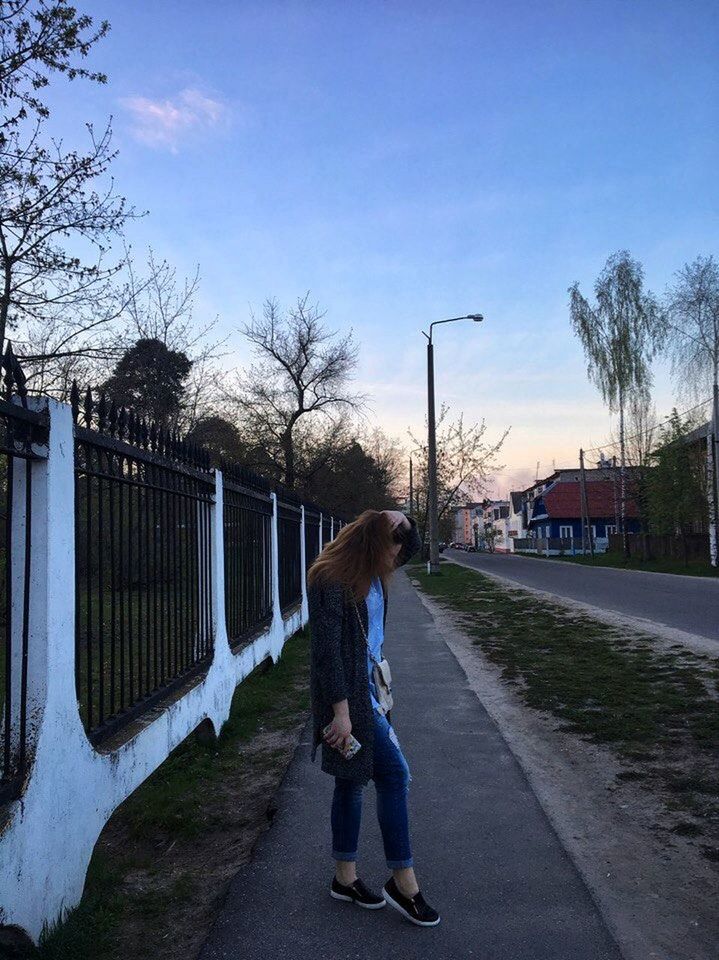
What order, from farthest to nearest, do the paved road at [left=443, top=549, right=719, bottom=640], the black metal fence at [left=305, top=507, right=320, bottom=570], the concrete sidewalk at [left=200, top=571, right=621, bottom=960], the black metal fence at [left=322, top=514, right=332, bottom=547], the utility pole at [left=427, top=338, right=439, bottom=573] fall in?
the utility pole at [left=427, top=338, right=439, bottom=573] < the black metal fence at [left=322, top=514, right=332, bottom=547] < the black metal fence at [left=305, top=507, right=320, bottom=570] < the paved road at [left=443, top=549, right=719, bottom=640] < the concrete sidewalk at [left=200, top=571, right=621, bottom=960]

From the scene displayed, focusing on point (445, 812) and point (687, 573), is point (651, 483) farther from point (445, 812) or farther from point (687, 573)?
point (445, 812)

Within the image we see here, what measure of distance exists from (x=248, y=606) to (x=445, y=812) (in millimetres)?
3758

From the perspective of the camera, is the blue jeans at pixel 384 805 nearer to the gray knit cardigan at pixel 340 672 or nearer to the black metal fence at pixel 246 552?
the gray knit cardigan at pixel 340 672

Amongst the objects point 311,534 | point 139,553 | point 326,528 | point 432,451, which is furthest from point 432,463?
point 139,553

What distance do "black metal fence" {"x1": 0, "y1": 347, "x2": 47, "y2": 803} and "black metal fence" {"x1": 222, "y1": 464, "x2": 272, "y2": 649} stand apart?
3.56 meters

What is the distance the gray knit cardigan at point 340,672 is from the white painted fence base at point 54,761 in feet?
3.02

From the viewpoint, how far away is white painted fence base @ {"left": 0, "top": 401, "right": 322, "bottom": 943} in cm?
258

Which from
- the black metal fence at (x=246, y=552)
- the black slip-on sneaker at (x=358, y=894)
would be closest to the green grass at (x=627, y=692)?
the black slip-on sneaker at (x=358, y=894)

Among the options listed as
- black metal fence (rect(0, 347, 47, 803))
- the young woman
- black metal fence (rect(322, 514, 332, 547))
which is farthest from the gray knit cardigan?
black metal fence (rect(322, 514, 332, 547))

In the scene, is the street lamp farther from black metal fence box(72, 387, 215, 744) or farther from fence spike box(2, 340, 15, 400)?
fence spike box(2, 340, 15, 400)

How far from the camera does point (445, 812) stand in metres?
Answer: 4.20

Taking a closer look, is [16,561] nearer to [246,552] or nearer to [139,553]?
[139,553]

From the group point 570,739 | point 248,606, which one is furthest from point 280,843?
point 248,606

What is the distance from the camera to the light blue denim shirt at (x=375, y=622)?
322 centimetres
